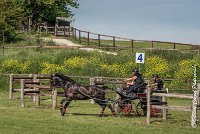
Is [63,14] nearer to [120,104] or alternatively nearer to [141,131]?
[120,104]

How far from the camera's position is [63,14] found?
69.0 m

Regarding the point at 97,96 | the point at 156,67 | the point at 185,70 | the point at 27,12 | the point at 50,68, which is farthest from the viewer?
the point at 27,12

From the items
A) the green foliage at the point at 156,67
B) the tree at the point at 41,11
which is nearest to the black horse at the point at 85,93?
the green foliage at the point at 156,67

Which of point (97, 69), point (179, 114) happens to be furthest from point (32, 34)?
point (179, 114)

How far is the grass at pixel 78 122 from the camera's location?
15711 millimetres

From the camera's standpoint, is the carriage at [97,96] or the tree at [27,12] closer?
the carriage at [97,96]

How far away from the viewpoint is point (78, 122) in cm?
1783

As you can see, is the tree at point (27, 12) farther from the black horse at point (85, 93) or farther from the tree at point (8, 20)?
the black horse at point (85, 93)

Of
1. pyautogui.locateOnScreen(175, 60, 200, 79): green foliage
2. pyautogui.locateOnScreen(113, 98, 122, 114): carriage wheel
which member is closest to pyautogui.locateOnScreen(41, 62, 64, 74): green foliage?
pyautogui.locateOnScreen(175, 60, 200, 79): green foliage

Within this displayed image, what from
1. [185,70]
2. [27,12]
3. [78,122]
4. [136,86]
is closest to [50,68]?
[185,70]

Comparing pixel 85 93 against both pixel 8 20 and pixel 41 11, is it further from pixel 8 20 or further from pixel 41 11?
pixel 41 11

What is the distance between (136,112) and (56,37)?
4000 cm

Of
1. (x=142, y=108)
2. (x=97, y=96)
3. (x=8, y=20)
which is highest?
(x=8, y=20)

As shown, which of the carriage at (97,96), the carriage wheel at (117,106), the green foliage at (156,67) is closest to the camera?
the carriage at (97,96)
